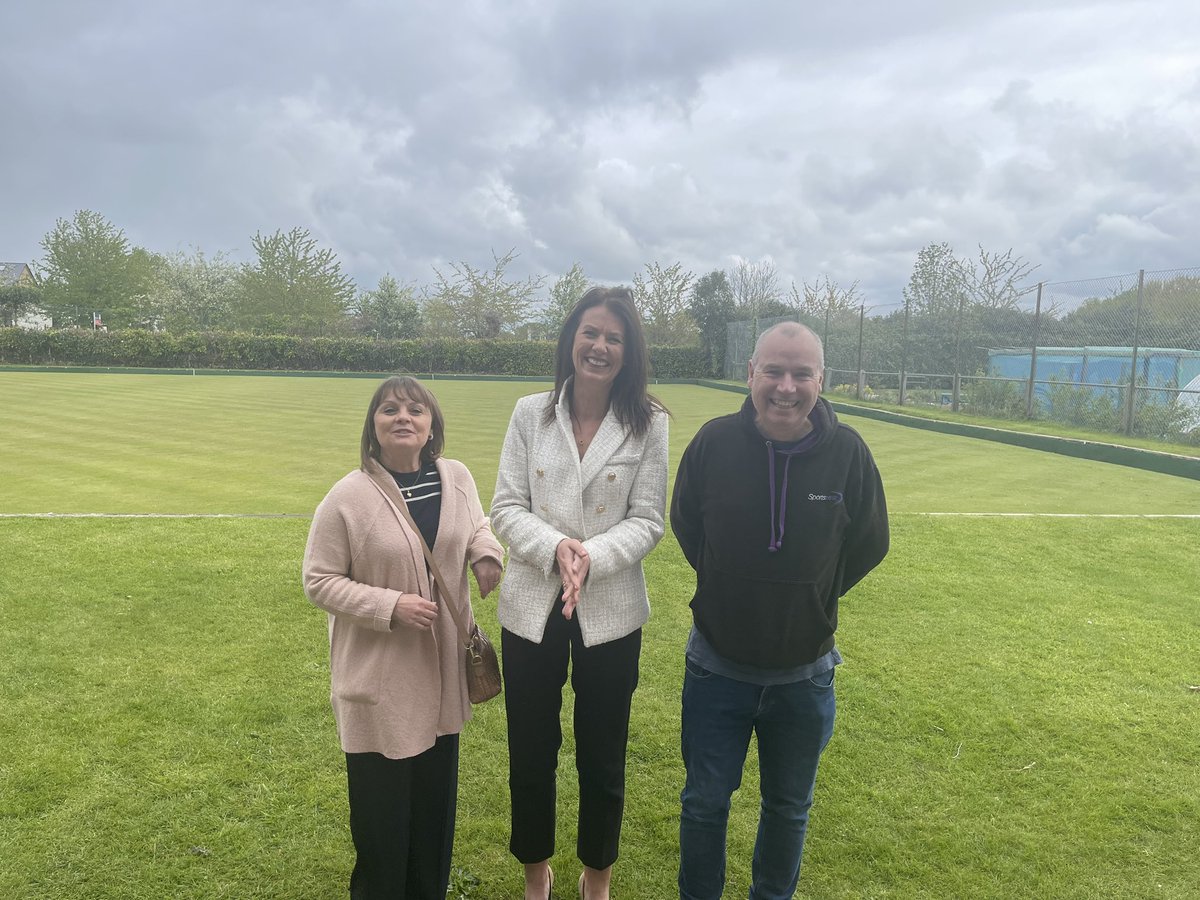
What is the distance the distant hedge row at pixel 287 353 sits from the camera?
106 feet

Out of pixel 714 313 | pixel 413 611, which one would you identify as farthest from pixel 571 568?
pixel 714 313

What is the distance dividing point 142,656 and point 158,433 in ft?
30.8

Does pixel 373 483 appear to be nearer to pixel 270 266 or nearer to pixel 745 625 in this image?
pixel 745 625

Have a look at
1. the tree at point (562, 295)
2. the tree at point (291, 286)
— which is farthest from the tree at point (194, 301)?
the tree at point (562, 295)

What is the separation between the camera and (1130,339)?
13328 millimetres

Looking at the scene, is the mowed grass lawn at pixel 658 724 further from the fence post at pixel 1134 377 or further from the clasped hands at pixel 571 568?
the fence post at pixel 1134 377

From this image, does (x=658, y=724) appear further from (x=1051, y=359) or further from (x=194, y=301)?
(x=194, y=301)

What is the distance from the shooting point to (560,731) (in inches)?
90.4

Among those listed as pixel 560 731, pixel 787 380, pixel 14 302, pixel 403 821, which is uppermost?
pixel 14 302

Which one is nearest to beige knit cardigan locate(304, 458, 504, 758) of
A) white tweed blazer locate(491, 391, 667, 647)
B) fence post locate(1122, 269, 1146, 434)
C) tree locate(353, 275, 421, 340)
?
white tweed blazer locate(491, 391, 667, 647)

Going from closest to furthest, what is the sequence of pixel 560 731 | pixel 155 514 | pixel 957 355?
pixel 560 731 → pixel 155 514 → pixel 957 355

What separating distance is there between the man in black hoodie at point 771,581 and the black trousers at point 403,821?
662 millimetres

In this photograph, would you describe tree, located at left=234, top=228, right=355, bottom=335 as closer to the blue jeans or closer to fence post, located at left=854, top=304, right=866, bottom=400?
fence post, located at left=854, top=304, right=866, bottom=400

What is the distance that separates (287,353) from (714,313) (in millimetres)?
18858
